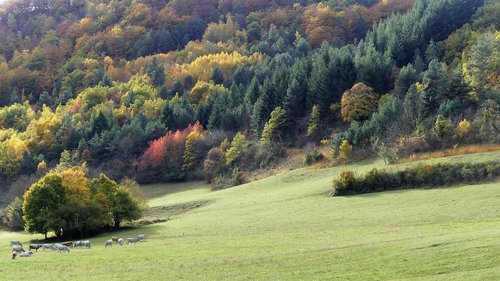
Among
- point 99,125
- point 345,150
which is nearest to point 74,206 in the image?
point 345,150

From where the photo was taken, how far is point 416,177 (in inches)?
2704

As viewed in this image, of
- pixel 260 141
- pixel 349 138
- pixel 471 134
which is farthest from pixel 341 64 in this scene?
pixel 471 134

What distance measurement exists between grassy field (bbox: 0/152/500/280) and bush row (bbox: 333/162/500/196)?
257 centimetres

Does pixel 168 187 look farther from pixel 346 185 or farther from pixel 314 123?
pixel 346 185

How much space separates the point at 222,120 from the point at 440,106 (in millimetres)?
49294

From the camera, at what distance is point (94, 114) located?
466ft

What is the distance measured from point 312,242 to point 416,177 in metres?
30.9

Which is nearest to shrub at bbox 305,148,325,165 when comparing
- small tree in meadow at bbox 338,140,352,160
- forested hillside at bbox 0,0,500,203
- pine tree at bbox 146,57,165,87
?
forested hillside at bbox 0,0,500,203

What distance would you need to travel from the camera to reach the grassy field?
29.8m

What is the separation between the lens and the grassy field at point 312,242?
97.7ft

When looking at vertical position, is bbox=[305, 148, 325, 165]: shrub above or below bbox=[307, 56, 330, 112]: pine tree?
below

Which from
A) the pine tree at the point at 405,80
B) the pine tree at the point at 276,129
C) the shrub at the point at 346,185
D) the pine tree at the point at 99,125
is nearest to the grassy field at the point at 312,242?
the shrub at the point at 346,185

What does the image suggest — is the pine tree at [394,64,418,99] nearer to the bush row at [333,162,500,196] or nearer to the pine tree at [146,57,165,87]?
the bush row at [333,162,500,196]

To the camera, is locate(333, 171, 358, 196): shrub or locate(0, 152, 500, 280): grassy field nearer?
locate(0, 152, 500, 280): grassy field
